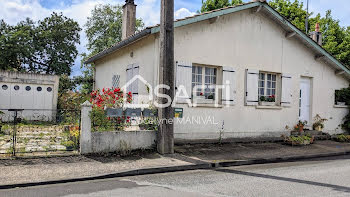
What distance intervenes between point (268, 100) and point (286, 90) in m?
0.92

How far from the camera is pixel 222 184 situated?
5590 mm

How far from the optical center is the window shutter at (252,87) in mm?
10680

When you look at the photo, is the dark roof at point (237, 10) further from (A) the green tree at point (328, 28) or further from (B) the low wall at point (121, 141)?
(A) the green tree at point (328, 28)

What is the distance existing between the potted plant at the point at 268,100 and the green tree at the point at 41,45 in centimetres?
1682

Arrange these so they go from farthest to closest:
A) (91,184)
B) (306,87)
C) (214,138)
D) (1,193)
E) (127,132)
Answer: (306,87), (214,138), (127,132), (91,184), (1,193)

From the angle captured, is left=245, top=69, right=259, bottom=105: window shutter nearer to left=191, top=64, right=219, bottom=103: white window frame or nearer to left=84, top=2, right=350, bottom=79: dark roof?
left=191, top=64, right=219, bottom=103: white window frame

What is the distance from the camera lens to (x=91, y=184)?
18.0 feet

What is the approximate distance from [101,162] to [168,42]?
3.71 metres

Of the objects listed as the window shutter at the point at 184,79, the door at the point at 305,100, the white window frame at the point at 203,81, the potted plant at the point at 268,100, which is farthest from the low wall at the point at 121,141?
the door at the point at 305,100

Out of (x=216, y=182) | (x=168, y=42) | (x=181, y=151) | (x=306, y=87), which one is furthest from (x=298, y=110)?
(x=216, y=182)

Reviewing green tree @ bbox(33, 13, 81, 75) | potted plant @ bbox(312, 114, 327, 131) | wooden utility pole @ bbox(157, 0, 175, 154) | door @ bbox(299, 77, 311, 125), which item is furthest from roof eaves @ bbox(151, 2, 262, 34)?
green tree @ bbox(33, 13, 81, 75)

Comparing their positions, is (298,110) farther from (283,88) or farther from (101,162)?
(101,162)

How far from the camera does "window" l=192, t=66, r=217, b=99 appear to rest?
9.91 metres

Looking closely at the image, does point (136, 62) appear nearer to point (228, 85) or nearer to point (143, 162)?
point (228, 85)
